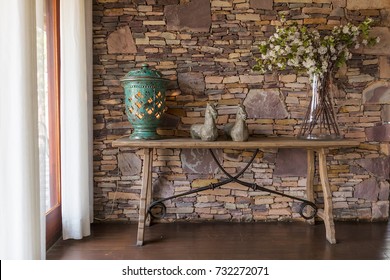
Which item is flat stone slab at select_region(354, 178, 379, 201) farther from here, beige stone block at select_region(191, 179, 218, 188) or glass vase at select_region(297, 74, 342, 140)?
beige stone block at select_region(191, 179, 218, 188)

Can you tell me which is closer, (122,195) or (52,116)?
(52,116)

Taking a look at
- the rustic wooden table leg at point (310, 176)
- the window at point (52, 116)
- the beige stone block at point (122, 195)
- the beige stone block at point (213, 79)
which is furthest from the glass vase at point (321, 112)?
the window at point (52, 116)

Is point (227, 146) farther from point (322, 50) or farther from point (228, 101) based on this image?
point (322, 50)

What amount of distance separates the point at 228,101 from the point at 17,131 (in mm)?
1628

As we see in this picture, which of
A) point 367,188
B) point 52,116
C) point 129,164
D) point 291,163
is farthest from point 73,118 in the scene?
point 367,188

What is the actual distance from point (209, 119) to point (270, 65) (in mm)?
638

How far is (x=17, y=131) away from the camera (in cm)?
142

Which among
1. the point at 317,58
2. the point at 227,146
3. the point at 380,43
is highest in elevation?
the point at 380,43

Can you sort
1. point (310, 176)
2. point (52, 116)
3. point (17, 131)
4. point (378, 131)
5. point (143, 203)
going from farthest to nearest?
point (378, 131)
point (310, 176)
point (52, 116)
point (143, 203)
point (17, 131)

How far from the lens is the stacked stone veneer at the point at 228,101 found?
104 inches

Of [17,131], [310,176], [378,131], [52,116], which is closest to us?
[17,131]

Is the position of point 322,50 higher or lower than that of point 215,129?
higher

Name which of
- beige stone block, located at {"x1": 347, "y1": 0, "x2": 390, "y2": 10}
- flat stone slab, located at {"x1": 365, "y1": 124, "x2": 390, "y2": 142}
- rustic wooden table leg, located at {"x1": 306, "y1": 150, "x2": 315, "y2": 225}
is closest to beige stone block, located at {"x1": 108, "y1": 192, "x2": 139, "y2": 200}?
rustic wooden table leg, located at {"x1": 306, "y1": 150, "x2": 315, "y2": 225}

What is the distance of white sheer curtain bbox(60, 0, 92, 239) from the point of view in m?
2.22
